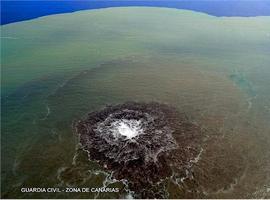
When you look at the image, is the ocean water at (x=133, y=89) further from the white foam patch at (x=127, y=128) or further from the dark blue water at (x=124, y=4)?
the dark blue water at (x=124, y=4)

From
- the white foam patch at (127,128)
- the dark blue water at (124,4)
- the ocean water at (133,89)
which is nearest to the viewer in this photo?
the ocean water at (133,89)

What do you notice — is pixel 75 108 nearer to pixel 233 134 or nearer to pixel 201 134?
pixel 201 134

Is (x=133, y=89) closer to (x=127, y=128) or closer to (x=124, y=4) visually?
(x=127, y=128)

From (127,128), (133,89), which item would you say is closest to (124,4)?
(133,89)

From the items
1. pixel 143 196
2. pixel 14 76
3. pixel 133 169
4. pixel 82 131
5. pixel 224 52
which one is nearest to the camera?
pixel 143 196

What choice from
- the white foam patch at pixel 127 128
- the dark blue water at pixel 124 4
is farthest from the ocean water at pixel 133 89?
the dark blue water at pixel 124 4

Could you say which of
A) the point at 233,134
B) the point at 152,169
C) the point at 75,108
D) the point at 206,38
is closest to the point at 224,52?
the point at 206,38

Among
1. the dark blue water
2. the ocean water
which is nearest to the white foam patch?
the ocean water
